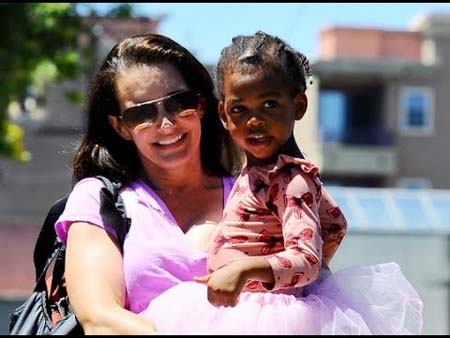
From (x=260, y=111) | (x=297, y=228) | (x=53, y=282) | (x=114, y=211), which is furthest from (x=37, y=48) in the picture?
(x=297, y=228)

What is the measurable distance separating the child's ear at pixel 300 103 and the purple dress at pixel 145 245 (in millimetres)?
422

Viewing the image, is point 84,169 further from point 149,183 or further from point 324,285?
point 324,285

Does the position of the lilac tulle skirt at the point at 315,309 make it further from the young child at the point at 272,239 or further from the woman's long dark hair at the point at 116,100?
the woman's long dark hair at the point at 116,100

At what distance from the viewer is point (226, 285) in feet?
7.47

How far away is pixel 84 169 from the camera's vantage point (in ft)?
9.70

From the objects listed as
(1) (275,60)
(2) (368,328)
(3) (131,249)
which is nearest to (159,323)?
(3) (131,249)

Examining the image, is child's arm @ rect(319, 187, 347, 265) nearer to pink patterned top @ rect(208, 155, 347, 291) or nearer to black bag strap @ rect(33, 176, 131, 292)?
pink patterned top @ rect(208, 155, 347, 291)

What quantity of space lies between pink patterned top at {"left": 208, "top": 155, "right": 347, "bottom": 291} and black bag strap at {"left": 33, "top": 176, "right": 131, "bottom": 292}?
0.88ft

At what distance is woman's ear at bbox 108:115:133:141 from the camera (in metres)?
2.89

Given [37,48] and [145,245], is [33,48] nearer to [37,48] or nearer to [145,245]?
[37,48]

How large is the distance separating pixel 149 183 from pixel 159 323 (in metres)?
0.57

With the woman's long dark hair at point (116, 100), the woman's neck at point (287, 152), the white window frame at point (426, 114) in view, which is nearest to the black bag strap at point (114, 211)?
the woman's long dark hair at point (116, 100)

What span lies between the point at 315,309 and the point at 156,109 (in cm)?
66

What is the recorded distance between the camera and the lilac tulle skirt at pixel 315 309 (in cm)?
241
